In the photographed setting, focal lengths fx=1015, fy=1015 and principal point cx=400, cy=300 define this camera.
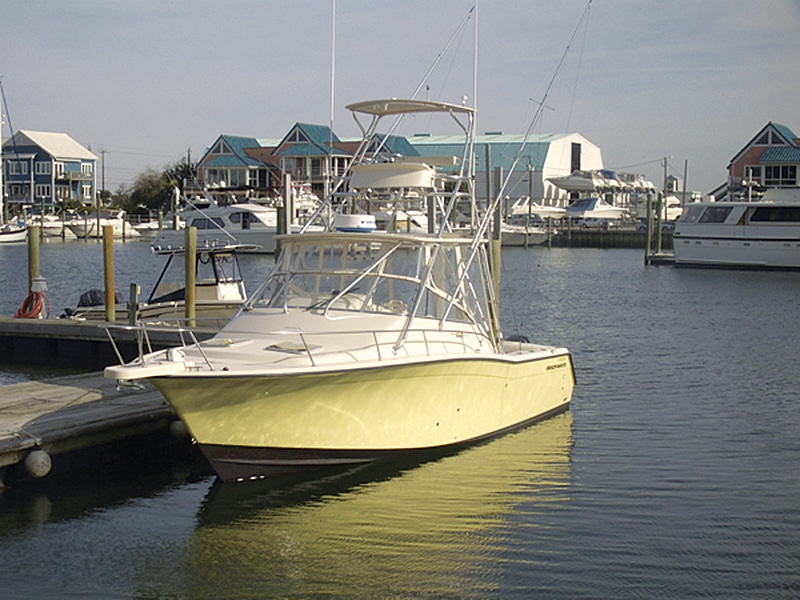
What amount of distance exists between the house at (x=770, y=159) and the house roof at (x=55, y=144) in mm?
68480

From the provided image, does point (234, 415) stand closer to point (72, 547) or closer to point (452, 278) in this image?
point (72, 547)

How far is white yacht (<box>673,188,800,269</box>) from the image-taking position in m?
53.2

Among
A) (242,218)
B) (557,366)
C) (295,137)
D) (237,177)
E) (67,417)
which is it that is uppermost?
(295,137)

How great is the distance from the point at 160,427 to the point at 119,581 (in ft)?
12.8

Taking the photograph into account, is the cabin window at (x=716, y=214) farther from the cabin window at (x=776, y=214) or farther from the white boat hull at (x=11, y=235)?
the white boat hull at (x=11, y=235)

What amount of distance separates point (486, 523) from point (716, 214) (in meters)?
47.7

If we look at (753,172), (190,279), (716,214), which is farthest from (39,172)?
(190,279)

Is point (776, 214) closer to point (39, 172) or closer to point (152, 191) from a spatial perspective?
point (152, 191)

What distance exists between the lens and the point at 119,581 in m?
9.12

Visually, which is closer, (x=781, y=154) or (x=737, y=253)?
(x=737, y=253)

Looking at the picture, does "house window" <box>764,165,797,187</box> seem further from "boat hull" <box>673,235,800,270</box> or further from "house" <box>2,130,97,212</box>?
"house" <box>2,130,97,212</box>

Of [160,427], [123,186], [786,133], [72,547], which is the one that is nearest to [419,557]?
[72,547]

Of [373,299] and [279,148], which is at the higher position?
[279,148]

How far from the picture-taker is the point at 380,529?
10.6 m
